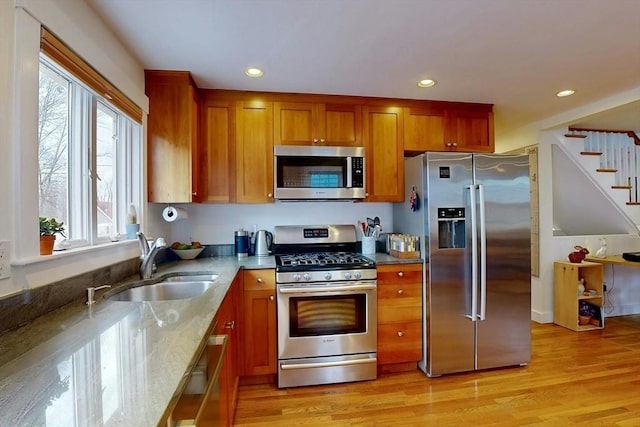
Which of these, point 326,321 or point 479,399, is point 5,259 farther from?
point 479,399

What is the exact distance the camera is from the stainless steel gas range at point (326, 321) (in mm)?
2354

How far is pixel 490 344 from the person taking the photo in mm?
2588

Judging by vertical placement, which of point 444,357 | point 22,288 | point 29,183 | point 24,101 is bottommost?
point 444,357

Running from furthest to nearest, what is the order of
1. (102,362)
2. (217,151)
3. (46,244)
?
(217,151) → (46,244) → (102,362)

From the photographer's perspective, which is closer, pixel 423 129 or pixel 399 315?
pixel 399 315

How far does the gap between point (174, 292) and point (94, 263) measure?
1.66 feet

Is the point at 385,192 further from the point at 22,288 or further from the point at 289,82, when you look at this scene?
the point at 22,288

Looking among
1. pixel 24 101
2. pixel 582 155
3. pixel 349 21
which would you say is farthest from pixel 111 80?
pixel 582 155

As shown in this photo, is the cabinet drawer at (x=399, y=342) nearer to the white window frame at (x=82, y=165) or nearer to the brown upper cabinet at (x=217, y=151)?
the brown upper cabinet at (x=217, y=151)

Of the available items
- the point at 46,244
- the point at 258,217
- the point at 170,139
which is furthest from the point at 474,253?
the point at 46,244

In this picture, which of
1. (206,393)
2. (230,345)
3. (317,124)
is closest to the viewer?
(206,393)

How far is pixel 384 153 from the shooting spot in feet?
9.42

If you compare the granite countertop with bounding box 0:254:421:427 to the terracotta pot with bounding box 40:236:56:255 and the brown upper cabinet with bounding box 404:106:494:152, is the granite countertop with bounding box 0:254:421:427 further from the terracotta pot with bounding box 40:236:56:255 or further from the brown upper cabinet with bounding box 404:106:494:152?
the brown upper cabinet with bounding box 404:106:494:152

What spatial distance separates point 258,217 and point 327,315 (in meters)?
1.16
